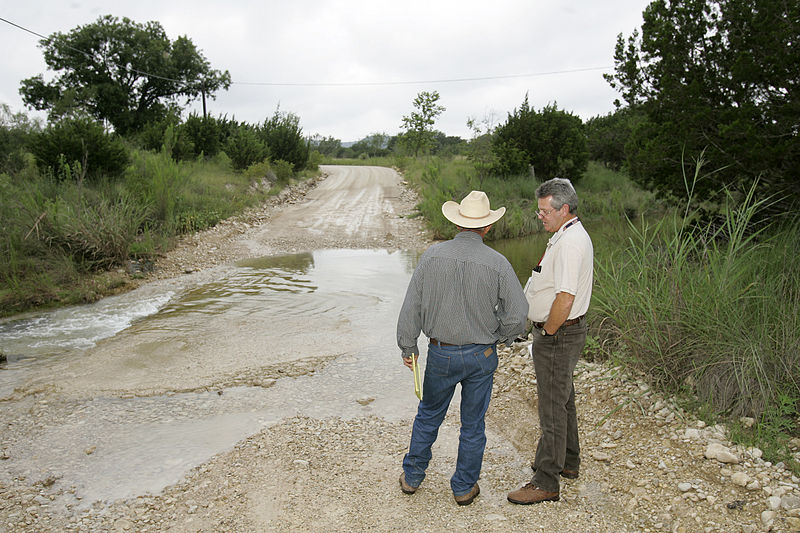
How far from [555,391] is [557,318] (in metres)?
0.48

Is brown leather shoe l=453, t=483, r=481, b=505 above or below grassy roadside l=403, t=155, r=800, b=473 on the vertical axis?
below

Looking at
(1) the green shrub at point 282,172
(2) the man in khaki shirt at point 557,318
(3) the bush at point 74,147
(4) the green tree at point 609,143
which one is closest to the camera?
(2) the man in khaki shirt at point 557,318

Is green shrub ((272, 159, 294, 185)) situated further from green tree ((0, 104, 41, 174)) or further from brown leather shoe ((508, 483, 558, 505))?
brown leather shoe ((508, 483, 558, 505))

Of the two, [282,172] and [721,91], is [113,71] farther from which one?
[721,91]

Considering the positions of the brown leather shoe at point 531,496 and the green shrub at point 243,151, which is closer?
the brown leather shoe at point 531,496

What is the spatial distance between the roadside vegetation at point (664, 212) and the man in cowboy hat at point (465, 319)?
1921 millimetres

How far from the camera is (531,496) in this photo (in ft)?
11.0

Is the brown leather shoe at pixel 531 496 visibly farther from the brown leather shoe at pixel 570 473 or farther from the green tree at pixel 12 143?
the green tree at pixel 12 143

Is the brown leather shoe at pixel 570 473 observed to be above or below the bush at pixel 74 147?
below

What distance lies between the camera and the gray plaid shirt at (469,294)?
3174mm

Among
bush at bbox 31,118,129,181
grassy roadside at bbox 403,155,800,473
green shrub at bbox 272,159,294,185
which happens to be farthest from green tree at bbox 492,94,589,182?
grassy roadside at bbox 403,155,800,473

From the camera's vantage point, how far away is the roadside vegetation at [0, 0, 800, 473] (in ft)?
14.2

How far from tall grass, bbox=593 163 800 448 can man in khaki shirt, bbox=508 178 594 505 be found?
1511 millimetres

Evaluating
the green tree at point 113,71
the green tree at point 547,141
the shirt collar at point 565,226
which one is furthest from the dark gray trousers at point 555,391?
the green tree at point 113,71
